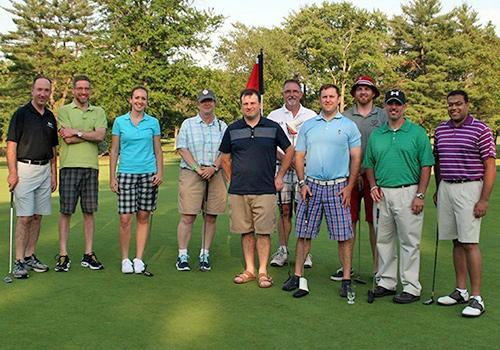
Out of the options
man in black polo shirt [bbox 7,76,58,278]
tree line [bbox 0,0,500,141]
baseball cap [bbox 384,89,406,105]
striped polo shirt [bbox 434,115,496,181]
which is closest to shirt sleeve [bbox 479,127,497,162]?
striped polo shirt [bbox 434,115,496,181]

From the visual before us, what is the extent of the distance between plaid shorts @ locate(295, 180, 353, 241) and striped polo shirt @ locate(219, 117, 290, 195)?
0.48m

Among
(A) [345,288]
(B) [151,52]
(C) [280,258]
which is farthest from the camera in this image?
(B) [151,52]

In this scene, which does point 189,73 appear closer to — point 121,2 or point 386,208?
point 121,2

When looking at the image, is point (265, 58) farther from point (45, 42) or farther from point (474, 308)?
point (474, 308)

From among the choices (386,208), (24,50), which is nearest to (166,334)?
(386,208)

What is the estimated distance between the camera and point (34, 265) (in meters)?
6.29

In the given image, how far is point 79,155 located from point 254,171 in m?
1.86

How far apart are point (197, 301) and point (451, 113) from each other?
2628 mm

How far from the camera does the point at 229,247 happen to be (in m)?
7.94

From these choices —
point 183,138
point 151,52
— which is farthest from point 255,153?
point 151,52

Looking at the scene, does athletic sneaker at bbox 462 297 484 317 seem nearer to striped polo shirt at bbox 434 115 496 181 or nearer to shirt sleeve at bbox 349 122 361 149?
striped polo shirt at bbox 434 115 496 181

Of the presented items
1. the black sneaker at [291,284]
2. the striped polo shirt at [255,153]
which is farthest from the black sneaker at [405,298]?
the striped polo shirt at [255,153]

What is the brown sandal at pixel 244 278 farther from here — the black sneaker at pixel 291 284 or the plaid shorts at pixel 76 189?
the plaid shorts at pixel 76 189

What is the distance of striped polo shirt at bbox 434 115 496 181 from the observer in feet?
15.9
